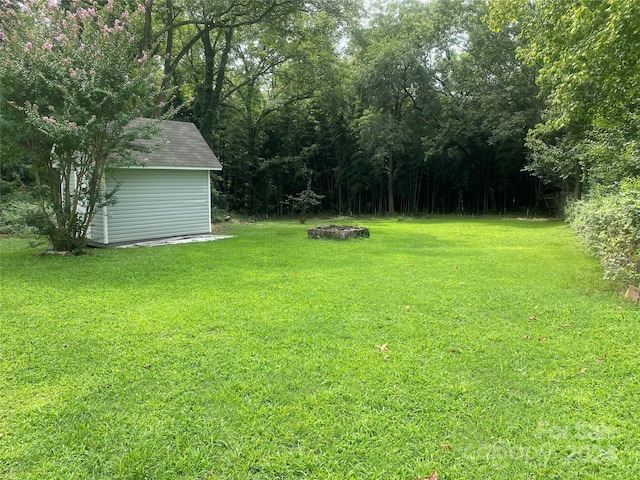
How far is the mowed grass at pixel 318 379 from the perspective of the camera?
5.88 feet

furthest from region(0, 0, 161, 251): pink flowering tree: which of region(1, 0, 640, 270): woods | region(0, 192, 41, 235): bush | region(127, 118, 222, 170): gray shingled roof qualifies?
region(1, 0, 640, 270): woods

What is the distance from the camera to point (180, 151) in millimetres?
10391

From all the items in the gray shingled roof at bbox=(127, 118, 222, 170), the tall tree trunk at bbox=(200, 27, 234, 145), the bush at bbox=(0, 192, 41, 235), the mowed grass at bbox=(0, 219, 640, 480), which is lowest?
the mowed grass at bbox=(0, 219, 640, 480)

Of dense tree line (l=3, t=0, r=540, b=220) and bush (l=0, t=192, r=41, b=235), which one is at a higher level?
dense tree line (l=3, t=0, r=540, b=220)

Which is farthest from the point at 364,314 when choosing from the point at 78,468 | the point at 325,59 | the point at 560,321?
the point at 325,59

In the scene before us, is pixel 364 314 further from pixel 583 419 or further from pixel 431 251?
pixel 431 251

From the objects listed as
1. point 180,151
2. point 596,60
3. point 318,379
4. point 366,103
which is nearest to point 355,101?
point 366,103

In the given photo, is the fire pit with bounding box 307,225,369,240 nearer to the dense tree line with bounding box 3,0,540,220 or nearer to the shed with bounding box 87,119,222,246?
the shed with bounding box 87,119,222,246

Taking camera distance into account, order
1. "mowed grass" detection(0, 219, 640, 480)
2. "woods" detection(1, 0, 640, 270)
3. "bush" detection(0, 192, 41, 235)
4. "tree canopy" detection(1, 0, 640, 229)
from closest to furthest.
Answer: "mowed grass" detection(0, 219, 640, 480) < "bush" detection(0, 192, 41, 235) < "tree canopy" detection(1, 0, 640, 229) < "woods" detection(1, 0, 640, 270)

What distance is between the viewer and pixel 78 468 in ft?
5.65

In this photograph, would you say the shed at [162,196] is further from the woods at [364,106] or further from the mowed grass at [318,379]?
the mowed grass at [318,379]

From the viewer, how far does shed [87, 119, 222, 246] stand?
879 centimetres

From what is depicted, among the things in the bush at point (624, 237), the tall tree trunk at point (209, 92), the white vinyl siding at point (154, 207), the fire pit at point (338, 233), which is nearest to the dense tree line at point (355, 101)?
the tall tree trunk at point (209, 92)

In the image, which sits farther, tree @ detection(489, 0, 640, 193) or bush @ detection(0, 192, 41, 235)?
bush @ detection(0, 192, 41, 235)
